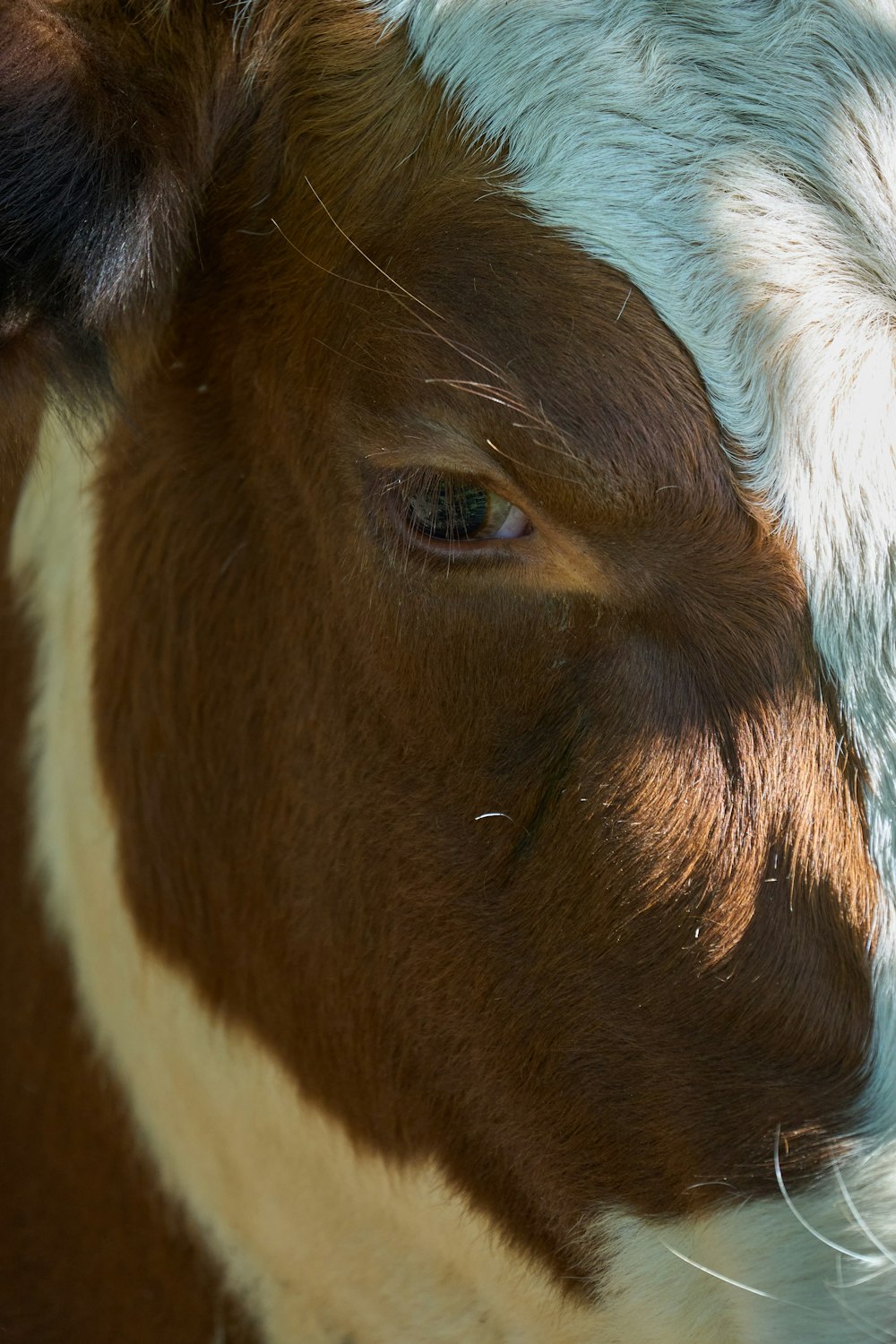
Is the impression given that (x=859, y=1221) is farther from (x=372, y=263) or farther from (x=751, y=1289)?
(x=372, y=263)

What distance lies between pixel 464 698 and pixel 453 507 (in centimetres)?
19

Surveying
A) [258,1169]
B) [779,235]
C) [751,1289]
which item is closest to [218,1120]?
[258,1169]

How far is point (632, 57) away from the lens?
1326 mm

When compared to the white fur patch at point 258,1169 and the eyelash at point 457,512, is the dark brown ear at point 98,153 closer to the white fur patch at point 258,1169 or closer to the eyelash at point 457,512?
the white fur patch at point 258,1169

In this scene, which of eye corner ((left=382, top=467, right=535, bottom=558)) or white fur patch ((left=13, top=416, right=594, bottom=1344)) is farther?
white fur patch ((left=13, top=416, right=594, bottom=1344))

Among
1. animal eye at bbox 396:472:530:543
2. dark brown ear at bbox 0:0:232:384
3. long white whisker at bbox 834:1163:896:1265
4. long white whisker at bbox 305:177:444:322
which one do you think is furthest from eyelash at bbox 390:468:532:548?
long white whisker at bbox 834:1163:896:1265

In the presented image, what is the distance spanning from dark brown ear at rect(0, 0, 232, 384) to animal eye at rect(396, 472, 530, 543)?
384mm

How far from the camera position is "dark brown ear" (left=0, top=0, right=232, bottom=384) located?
1357mm

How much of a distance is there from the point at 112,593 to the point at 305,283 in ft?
1.67

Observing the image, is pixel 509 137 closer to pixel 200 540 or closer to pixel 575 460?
pixel 575 460

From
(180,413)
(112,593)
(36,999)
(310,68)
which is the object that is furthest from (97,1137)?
(310,68)

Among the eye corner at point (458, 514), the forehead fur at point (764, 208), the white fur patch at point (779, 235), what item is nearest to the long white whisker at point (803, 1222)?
the white fur patch at point (779, 235)

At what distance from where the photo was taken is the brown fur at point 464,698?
1266 millimetres

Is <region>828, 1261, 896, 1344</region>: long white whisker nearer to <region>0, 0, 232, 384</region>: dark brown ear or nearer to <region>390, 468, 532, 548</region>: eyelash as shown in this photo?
<region>390, 468, 532, 548</region>: eyelash
